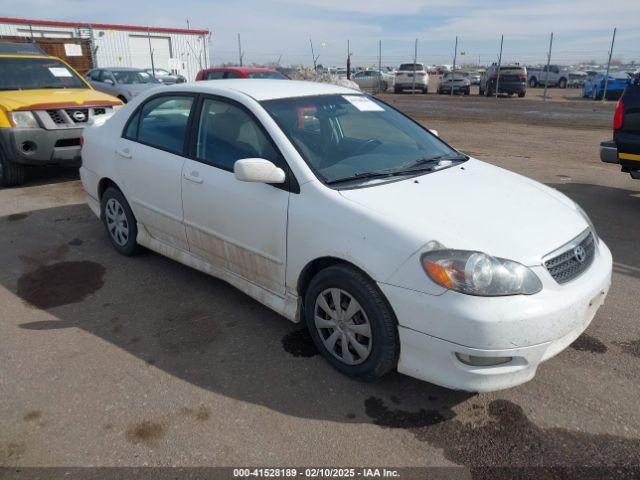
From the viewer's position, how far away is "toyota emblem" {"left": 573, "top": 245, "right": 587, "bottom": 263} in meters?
2.79

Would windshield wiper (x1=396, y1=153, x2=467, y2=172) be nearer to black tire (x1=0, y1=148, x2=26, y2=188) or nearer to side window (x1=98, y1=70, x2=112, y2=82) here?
black tire (x1=0, y1=148, x2=26, y2=188)

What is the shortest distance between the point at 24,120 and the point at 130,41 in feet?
86.3

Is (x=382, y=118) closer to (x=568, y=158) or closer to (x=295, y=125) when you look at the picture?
(x=295, y=125)

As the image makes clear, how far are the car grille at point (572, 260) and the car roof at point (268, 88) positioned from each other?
2.05 metres

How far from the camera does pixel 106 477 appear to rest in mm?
2320

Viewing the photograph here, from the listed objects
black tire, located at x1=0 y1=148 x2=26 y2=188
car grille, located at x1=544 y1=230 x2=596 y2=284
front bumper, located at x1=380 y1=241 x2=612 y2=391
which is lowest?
black tire, located at x1=0 y1=148 x2=26 y2=188

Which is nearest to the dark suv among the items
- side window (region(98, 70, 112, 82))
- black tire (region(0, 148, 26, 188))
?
side window (region(98, 70, 112, 82))

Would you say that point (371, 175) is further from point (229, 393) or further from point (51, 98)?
point (51, 98)

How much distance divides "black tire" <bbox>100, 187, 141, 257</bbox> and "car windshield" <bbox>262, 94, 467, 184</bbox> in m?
1.85

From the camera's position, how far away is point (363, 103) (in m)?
3.97

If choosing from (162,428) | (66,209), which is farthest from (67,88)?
(162,428)

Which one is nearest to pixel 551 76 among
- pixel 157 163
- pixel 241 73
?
pixel 241 73

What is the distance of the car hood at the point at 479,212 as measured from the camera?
2576mm

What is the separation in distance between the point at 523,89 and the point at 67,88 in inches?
892
